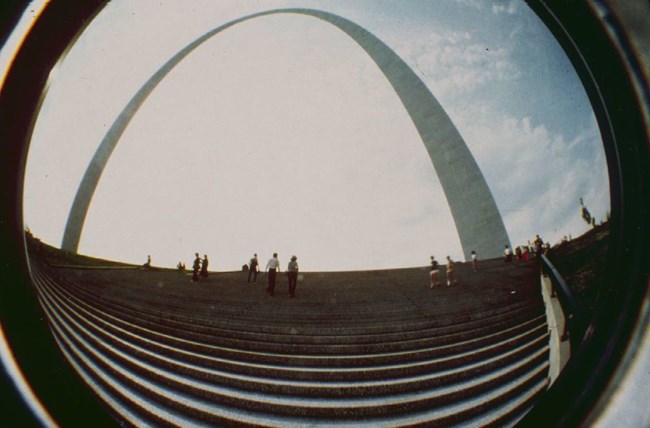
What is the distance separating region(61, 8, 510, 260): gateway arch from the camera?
48.7ft

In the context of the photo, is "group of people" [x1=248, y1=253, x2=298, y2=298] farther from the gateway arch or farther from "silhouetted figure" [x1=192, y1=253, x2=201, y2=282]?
the gateway arch

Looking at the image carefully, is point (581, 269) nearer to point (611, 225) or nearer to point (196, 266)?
point (611, 225)

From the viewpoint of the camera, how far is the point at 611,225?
82 cm

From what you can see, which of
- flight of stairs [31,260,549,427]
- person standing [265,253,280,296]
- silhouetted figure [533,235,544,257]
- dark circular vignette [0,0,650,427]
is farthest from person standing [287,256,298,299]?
dark circular vignette [0,0,650,427]

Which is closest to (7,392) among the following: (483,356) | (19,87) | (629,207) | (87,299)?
(19,87)

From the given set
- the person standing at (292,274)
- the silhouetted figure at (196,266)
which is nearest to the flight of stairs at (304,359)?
the person standing at (292,274)

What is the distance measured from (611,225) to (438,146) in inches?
679

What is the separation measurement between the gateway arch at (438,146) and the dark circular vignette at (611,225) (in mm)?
15707

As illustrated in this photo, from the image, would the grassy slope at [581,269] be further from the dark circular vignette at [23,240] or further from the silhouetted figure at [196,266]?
the silhouetted figure at [196,266]

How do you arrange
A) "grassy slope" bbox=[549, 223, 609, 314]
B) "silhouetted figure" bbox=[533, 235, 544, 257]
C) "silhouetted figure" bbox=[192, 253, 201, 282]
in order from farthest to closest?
"silhouetted figure" bbox=[192, 253, 201, 282] < "silhouetted figure" bbox=[533, 235, 544, 257] < "grassy slope" bbox=[549, 223, 609, 314]

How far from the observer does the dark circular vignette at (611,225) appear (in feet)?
2.25

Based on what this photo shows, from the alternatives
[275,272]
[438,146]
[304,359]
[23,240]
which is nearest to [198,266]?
[275,272]

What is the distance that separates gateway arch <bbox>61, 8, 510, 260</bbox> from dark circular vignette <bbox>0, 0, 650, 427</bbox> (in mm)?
15707

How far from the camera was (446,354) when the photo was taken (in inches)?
127
